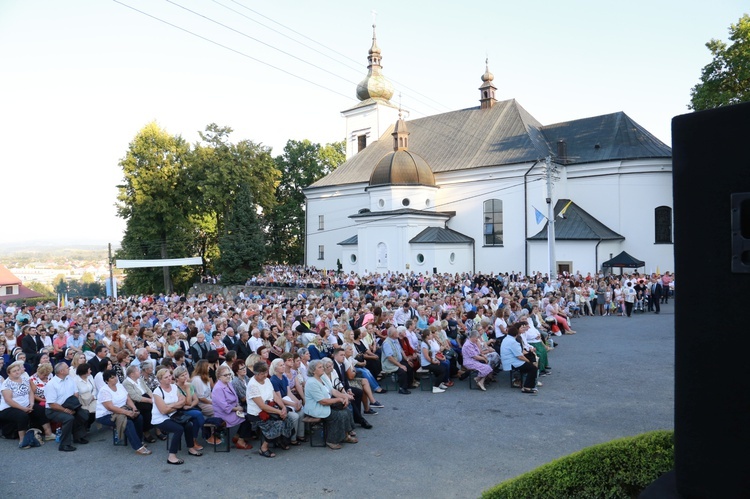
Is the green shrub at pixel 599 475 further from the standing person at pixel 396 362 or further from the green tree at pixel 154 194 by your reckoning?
the green tree at pixel 154 194

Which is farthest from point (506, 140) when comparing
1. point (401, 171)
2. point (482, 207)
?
point (401, 171)

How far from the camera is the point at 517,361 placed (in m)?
11.6

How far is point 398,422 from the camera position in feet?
31.5

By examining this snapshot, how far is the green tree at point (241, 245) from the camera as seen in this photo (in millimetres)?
47281

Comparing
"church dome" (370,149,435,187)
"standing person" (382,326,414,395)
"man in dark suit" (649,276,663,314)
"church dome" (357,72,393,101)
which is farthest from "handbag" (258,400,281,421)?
"church dome" (357,72,393,101)

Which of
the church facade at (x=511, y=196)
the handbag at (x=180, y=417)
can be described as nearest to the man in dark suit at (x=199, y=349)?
the handbag at (x=180, y=417)

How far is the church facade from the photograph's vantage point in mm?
34594

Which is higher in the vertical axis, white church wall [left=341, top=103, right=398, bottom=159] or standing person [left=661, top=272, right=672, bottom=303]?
white church wall [left=341, top=103, right=398, bottom=159]

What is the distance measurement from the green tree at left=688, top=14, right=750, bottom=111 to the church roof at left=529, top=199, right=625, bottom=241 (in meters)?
8.76

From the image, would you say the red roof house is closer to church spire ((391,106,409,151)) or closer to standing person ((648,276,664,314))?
church spire ((391,106,409,151))

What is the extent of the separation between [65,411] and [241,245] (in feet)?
128

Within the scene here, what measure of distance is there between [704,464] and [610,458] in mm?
3169

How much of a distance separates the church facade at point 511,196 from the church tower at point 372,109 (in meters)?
8.39

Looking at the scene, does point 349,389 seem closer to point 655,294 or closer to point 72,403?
point 72,403
